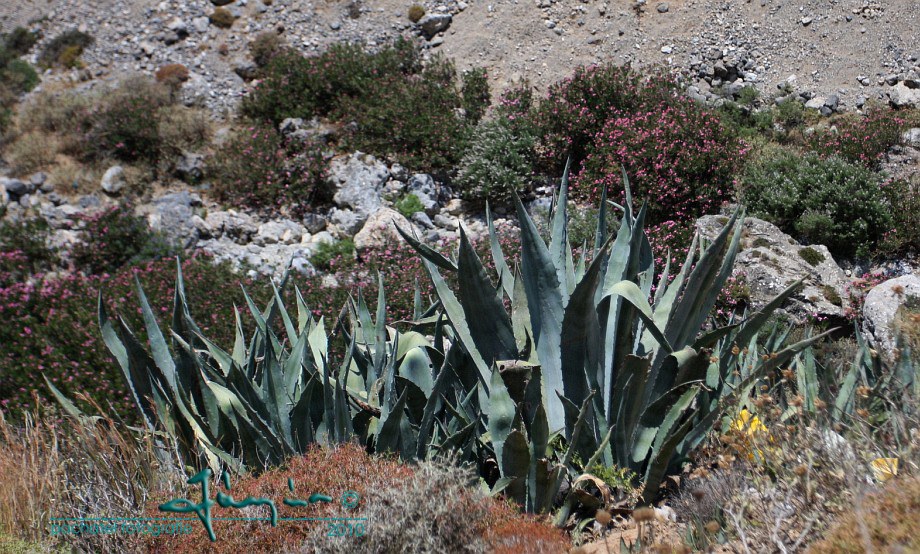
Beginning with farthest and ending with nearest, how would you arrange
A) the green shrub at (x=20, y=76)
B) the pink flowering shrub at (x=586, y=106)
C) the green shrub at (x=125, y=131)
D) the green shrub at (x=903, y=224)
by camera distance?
the green shrub at (x=20, y=76) → the green shrub at (x=125, y=131) → the pink flowering shrub at (x=586, y=106) → the green shrub at (x=903, y=224)

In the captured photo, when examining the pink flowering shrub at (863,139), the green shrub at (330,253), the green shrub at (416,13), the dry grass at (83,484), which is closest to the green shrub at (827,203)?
the pink flowering shrub at (863,139)

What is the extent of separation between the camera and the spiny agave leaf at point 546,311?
2.92 metres

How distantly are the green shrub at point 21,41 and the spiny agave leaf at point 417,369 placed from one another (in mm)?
19118

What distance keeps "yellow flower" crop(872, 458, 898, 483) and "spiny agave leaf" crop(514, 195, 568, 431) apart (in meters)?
1.15

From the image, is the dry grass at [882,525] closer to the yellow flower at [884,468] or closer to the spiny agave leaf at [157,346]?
the yellow flower at [884,468]

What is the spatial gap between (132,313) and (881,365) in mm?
6238

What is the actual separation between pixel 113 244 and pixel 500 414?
7.70m

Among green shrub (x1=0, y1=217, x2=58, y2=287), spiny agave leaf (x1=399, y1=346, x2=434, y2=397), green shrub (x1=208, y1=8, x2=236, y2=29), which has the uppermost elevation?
spiny agave leaf (x1=399, y1=346, x2=434, y2=397)

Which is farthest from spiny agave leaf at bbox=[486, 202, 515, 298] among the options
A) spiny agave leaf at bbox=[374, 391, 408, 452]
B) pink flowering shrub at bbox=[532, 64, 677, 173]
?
pink flowering shrub at bbox=[532, 64, 677, 173]

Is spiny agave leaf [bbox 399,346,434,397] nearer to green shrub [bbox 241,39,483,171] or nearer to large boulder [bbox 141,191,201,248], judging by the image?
large boulder [bbox 141,191,201,248]

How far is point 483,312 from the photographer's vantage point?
2996mm

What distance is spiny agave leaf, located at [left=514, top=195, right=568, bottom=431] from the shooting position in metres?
2.92

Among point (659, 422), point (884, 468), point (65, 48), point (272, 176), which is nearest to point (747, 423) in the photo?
point (659, 422)

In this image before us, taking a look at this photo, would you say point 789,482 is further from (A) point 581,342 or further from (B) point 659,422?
(A) point 581,342
